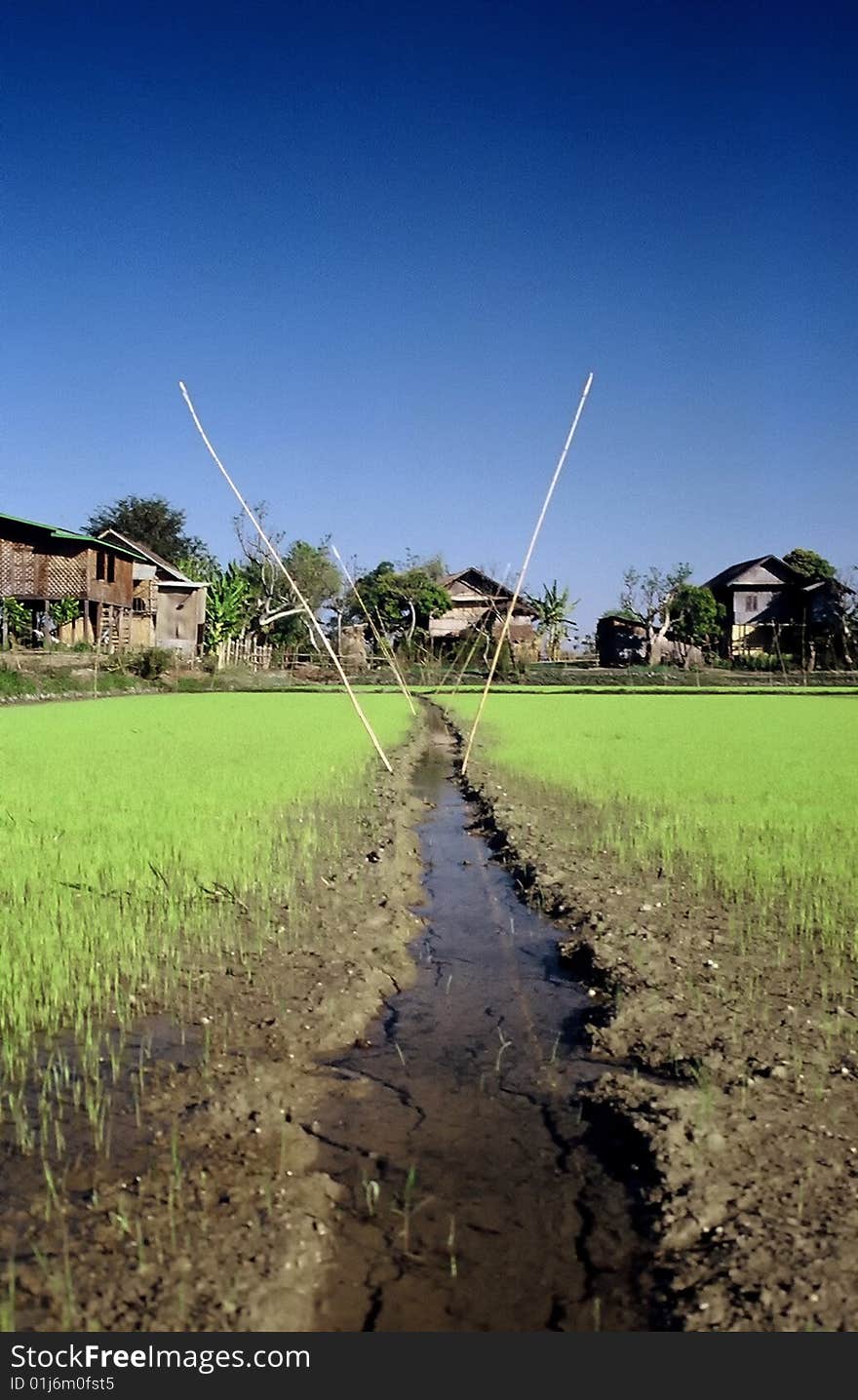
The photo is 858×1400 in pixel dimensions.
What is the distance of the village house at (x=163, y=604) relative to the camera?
42.2m

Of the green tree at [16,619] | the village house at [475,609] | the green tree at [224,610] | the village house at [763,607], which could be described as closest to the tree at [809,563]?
the village house at [763,607]

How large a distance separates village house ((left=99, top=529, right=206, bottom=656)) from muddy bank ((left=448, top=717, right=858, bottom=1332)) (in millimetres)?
39190

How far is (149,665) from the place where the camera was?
33688 millimetres

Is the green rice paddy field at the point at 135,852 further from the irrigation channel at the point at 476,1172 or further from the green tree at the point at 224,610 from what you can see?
the green tree at the point at 224,610

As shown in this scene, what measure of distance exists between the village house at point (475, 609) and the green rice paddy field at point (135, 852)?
125ft

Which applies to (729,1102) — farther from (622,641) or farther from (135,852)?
(622,641)

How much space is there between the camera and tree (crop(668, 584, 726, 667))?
165 ft

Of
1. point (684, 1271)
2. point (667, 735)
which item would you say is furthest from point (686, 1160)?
point (667, 735)

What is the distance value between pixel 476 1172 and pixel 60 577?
34.7 meters

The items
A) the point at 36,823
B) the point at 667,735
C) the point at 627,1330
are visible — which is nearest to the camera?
the point at 627,1330

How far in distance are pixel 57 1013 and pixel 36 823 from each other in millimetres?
3813

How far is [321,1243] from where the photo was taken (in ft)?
7.77

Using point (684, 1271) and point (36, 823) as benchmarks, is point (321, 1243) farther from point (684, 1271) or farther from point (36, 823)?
point (36, 823)

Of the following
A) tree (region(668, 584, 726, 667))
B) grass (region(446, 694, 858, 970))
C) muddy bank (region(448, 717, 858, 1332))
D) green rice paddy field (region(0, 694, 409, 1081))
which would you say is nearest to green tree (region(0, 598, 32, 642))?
green rice paddy field (region(0, 694, 409, 1081))
